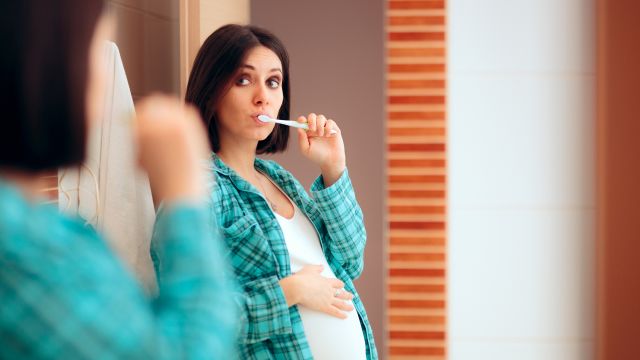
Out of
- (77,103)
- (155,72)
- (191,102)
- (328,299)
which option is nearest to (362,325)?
(328,299)

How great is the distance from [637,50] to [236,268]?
1511 mm

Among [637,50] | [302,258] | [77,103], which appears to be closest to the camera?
[77,103]

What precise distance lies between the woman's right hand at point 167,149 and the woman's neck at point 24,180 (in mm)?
100

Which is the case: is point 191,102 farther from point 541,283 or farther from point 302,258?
point 541,283

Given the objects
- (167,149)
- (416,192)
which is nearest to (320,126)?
(416,192)

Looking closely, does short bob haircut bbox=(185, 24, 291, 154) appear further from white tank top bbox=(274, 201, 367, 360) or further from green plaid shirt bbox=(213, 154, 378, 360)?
white tank top bbox=(274, 201, 367, 360)

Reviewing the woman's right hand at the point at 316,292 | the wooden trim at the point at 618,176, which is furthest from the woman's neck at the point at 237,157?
the wooden trim at the point at 618,176

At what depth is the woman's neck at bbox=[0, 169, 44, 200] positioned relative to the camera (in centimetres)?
54

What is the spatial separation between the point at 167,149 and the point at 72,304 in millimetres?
158

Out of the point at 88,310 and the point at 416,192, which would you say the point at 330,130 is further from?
the point at 88,310

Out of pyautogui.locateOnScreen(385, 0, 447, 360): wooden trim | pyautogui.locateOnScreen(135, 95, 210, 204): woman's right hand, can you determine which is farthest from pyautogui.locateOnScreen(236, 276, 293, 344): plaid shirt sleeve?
pyautogui.locateOnScreen(385, 0, 447, 360): wooden trim

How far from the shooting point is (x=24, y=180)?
550mm

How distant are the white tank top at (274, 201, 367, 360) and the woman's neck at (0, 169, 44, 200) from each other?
984 mm

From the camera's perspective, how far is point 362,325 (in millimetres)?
1655
